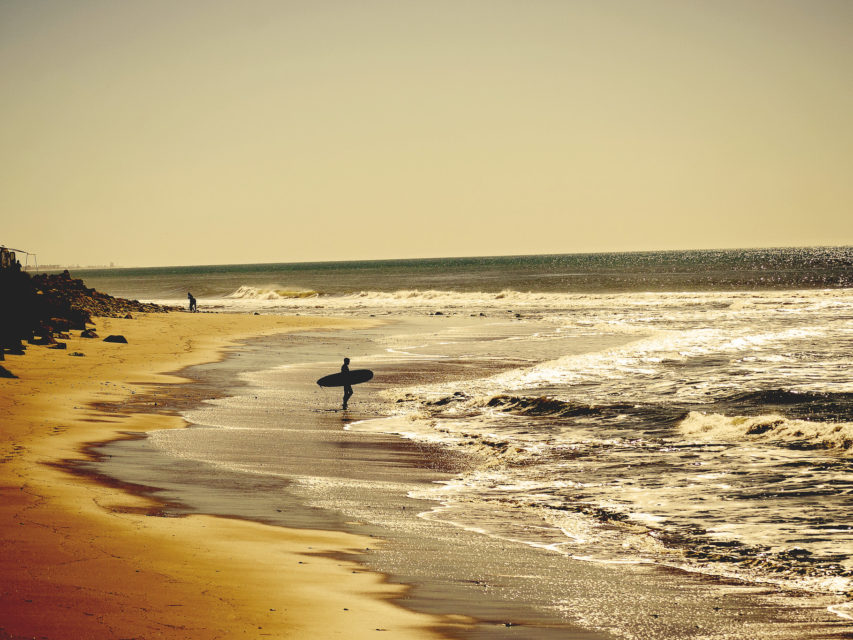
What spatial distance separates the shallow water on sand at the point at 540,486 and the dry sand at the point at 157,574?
0.53 meters

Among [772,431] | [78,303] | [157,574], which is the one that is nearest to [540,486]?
[772,431]

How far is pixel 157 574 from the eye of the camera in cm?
645

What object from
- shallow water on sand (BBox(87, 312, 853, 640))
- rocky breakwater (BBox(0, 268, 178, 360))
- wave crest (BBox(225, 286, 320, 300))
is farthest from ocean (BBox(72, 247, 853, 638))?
wave crest (BBox(225, 286, 320, 300))

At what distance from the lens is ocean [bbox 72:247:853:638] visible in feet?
22.8

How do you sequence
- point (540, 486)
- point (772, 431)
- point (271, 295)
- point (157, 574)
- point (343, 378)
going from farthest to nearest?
point (271, 295)
point (343, 378)
point (772, 431)
point (540, 486)
point (157, 574)

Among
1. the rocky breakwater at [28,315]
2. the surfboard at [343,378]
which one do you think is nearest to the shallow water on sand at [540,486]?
the surfboard at [343,378]

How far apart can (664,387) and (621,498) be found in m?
10.5

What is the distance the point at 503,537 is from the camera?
28.9ft

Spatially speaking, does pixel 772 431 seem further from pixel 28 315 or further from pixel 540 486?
pixel 28 315

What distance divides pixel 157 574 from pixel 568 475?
7282mm

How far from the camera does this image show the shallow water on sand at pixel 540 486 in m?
6.72

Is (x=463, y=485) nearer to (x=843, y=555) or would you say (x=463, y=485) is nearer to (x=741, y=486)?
(x=741, y=486)

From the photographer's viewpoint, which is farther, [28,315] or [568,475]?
[28,315]

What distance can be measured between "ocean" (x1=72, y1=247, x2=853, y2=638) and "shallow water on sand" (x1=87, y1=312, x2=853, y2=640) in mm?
41
